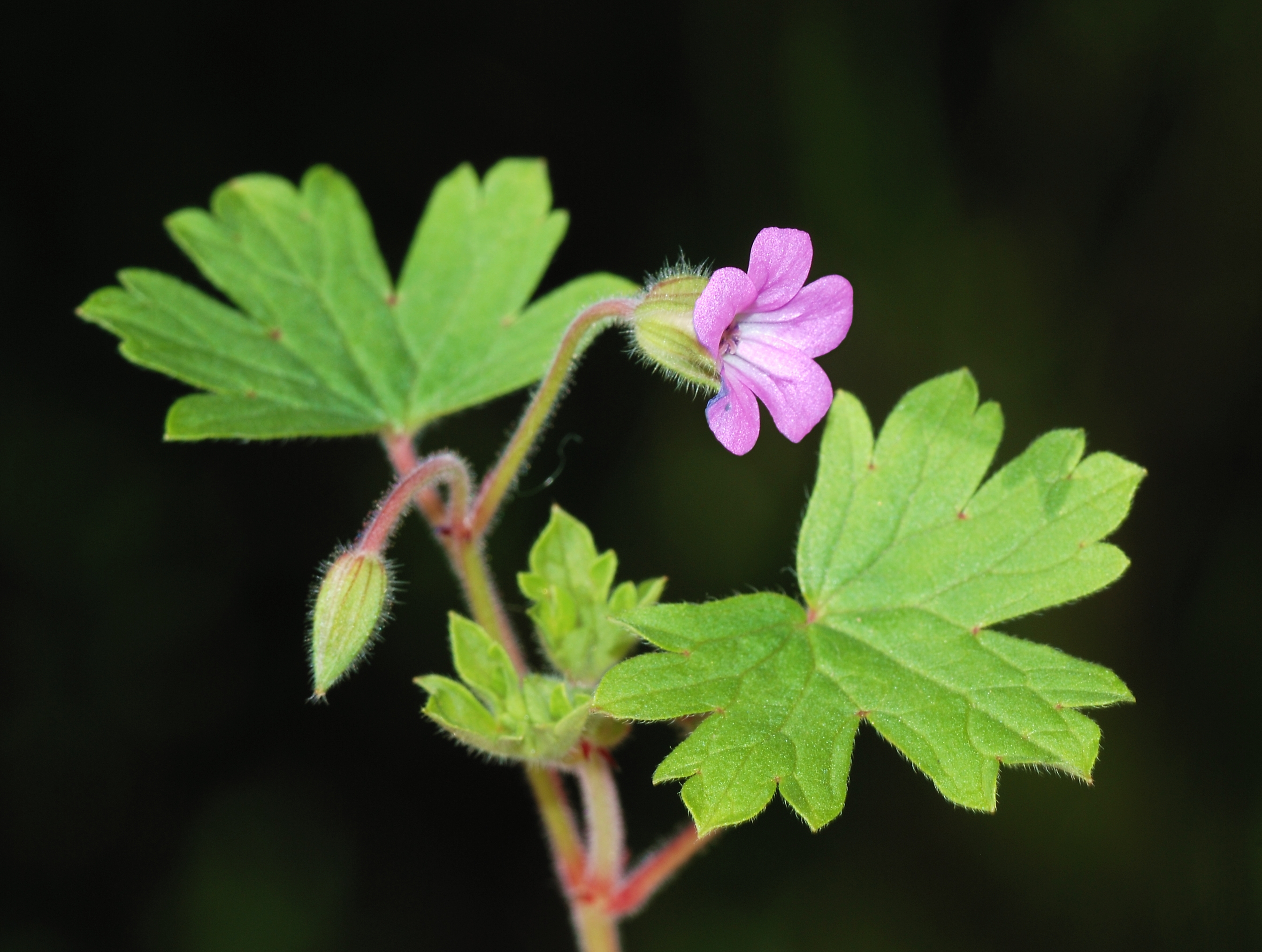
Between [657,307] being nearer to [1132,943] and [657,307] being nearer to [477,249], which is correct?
[477,249]

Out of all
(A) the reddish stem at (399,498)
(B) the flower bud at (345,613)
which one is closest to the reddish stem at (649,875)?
(B) the flower bud at (345,613)

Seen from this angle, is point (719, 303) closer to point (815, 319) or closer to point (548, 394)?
point (815, 319)

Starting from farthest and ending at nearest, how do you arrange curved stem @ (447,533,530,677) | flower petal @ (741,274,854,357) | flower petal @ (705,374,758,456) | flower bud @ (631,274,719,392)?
1. curved stem @ (447,533,530,677)
2. flower bud @ (631,274,719,392)
3. flower petal @ (741,274,854,357)
4. flower petal @ (705,374,758,456)

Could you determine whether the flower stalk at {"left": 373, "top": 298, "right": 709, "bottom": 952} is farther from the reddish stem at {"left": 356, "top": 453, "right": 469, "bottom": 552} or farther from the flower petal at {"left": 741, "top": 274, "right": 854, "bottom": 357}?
the flower petal at {"left": 741, "top": 274, "right": 854, "bottom": 357}

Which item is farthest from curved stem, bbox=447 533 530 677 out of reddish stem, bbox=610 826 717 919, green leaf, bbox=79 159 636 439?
green leaf, bbox=79 159 636 439

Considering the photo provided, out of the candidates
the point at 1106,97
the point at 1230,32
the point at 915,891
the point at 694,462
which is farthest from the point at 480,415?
the point at 1230,32

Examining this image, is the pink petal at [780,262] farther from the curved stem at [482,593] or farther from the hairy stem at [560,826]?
the hairy stem at [560,826]

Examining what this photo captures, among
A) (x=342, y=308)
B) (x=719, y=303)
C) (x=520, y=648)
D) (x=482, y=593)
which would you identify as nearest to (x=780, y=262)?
(x=719, y=303)
